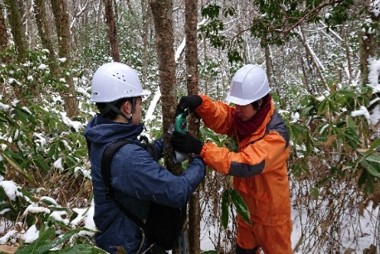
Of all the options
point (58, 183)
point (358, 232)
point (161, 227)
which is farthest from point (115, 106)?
point (358, 232)

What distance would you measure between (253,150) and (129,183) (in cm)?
87

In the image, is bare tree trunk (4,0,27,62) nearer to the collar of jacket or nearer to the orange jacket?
the orange jacket

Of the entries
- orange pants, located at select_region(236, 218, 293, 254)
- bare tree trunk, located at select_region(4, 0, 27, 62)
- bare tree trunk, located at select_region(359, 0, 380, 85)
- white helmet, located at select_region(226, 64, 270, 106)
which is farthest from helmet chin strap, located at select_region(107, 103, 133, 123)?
bare tree trunk, located at select_region(4, 0, 27, 62)

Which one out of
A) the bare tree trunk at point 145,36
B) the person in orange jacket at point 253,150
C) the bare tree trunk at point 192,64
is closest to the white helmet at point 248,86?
the person in orange jacket at point 253,150

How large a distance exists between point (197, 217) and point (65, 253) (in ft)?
5.30

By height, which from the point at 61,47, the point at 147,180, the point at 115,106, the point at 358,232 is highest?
the point at 61,47

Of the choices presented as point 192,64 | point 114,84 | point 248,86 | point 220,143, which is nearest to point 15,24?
point 220,143

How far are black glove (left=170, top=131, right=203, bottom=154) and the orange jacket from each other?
0.29 feet

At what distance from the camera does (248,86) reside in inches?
105

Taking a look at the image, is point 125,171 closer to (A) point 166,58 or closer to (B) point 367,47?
(A) point 166,58

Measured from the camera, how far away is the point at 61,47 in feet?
25.9

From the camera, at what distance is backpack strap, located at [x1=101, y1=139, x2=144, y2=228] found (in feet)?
6.85

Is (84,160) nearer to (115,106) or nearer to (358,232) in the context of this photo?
(115,106)

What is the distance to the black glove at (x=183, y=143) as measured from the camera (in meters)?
2.23
